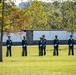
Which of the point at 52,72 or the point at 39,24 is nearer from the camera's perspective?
the point at 52,72

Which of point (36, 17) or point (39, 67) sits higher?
point (36, 17)

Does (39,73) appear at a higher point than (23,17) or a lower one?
lower

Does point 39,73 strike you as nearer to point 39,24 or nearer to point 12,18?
point 12,18

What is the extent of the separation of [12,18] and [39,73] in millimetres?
15086

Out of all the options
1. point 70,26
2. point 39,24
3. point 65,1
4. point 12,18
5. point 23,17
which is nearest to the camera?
point 12,18

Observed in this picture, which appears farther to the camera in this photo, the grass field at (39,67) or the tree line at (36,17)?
the tree line at (36,17)

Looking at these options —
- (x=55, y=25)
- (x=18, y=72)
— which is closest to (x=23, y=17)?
(x=18, y=72)

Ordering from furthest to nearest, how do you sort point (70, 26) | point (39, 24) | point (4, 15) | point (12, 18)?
point (39, 24) → point (70, 26) → point (12, 18) → point (4, 15)

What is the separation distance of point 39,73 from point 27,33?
5090cm

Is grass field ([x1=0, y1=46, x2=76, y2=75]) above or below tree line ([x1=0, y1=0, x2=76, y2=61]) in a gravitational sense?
below

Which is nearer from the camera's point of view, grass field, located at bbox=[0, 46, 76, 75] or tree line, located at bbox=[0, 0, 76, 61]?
grass field, located at bbox=[0, 46, 76, 75]

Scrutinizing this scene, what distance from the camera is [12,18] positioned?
114ft

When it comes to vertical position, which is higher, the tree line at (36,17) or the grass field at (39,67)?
the tree line at (36,17)

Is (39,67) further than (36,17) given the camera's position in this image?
No
